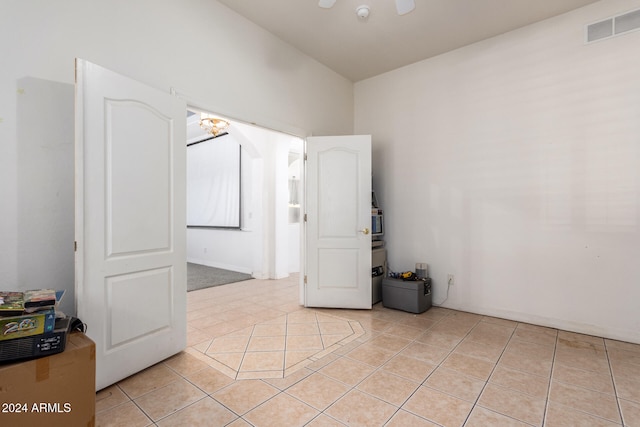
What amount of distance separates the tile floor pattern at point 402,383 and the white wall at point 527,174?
1.53ft

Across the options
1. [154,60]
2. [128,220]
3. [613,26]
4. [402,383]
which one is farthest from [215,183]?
[613,26]

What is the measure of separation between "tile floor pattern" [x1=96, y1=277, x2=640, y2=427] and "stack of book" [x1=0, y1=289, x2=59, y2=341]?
758mm

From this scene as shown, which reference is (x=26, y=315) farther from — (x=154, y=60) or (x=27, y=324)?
(x=154, y=60)

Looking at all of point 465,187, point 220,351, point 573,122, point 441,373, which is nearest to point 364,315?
point 441,373

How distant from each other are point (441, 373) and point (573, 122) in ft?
9.14

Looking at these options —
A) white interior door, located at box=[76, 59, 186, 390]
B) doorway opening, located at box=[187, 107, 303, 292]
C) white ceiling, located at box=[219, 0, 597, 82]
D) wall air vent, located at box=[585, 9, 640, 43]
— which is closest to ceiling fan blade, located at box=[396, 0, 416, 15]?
white ceiling, located at box=[219, 0, 597, 82]

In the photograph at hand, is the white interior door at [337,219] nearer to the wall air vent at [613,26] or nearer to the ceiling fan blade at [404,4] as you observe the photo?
the ceiling fan blade at [404,4]

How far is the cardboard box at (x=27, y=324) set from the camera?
133cm

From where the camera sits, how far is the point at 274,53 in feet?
11.5

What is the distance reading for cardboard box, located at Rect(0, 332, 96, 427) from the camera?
4.25 feet

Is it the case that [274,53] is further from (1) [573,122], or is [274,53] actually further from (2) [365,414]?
(2) [365,414]

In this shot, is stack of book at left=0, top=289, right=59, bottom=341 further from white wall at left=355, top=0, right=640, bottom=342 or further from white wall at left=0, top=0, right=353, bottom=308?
white wall at left=355, top=0, right=640, bottom=342

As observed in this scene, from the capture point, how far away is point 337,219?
3945 mm

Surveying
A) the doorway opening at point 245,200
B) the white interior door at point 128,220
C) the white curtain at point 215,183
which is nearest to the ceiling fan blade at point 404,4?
the white interior door at point 128,220
